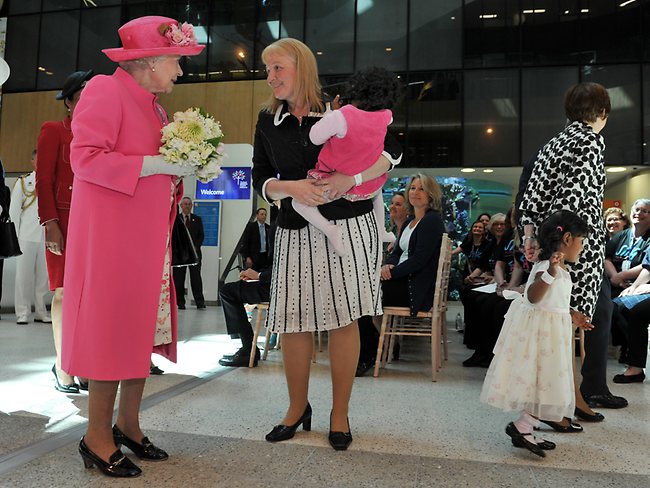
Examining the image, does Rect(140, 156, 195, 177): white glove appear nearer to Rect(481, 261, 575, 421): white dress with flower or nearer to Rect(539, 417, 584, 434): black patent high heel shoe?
Rect(481, 261, 575, 421): white dress with flower

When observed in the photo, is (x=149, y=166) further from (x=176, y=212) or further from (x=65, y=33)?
(x=65, y=33)

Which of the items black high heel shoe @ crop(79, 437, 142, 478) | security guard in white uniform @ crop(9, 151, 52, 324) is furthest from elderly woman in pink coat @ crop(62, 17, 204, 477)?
security guard in white uniform @ crop(9, 151, 52, 324)

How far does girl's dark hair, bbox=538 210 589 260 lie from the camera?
7.22 ft

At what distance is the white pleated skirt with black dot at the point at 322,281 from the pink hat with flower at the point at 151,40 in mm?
755

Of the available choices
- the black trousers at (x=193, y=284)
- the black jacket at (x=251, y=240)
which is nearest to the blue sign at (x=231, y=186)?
the black trousers at (x=193, y=284)

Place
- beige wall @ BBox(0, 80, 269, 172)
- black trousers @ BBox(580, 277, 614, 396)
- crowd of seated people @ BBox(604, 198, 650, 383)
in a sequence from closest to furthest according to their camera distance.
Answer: black trousers @ BBox(580, 277, 614, 396)
crowd of seated people @ BBox(604, 198, 650, 383)
beige wall @ BBox(0, 80, 269, 172)

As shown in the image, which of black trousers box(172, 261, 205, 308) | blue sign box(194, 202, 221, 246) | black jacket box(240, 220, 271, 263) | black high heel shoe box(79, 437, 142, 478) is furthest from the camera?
blue sign box(194, 202, 221, 246)

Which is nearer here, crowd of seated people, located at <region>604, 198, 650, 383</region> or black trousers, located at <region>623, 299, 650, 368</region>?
black trousers, located at <region>623, 299, 650, 368</region>

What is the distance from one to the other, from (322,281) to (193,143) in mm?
689

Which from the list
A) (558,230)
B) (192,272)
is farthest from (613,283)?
(192,272)

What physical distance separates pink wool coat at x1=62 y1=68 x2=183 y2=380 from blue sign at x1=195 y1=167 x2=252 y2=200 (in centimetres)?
881

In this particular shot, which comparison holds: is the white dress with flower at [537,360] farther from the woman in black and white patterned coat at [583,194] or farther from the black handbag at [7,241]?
the black handbag at [7,241]

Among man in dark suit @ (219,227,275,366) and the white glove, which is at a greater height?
the white glove

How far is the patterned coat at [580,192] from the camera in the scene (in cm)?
242
